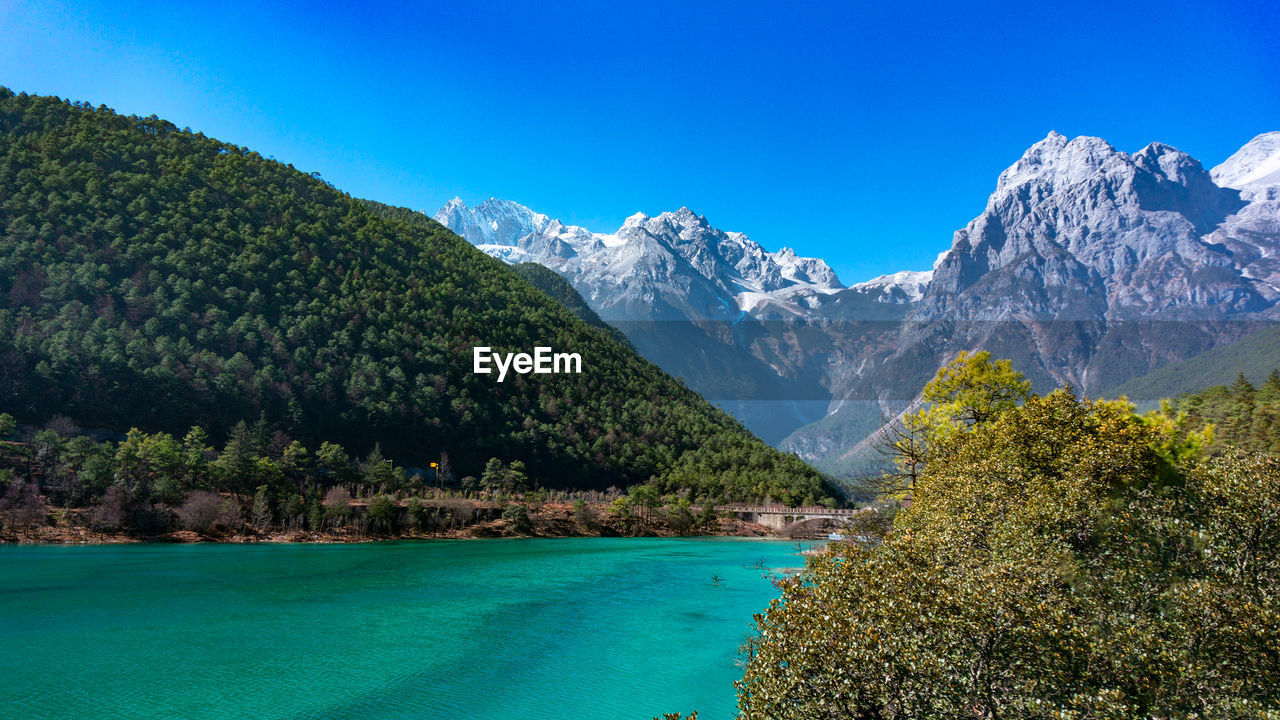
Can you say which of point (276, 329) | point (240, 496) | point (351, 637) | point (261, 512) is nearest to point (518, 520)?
point (261, 512)

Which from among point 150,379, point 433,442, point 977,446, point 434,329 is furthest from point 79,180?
point 977,446

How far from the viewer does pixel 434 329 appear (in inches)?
5679

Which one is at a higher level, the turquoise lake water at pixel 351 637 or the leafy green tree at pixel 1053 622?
the leafy green tree at pixel 1053 622


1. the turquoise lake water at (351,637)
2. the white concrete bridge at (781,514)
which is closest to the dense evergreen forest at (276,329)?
the white concrete bridge at (781,514)

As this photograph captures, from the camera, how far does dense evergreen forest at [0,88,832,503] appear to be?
91188 millimetres

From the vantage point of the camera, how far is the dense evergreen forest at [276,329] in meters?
91.2

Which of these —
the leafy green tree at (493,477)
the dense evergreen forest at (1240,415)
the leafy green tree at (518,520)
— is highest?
the dense evergreen forest at (1240,415)

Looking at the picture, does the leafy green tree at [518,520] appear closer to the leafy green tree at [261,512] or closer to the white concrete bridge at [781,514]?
the leafy green tree at [261,512]

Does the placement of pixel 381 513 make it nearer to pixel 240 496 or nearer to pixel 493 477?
pixel 240 496

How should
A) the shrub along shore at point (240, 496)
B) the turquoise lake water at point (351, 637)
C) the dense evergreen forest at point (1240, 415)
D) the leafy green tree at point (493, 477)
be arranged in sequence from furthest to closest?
the leafy green tree at point (493, 477), the shrub along shore at point (240, 496), the dense evergreen forest at point (1240, 415), the turquoise lake water at point (351, 637)

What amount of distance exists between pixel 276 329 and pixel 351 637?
95494 mm

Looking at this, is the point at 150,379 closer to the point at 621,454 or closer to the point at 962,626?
the point at 621,454

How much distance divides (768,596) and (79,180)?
450ft

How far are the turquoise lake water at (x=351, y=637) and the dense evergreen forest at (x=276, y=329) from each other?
3740cm
